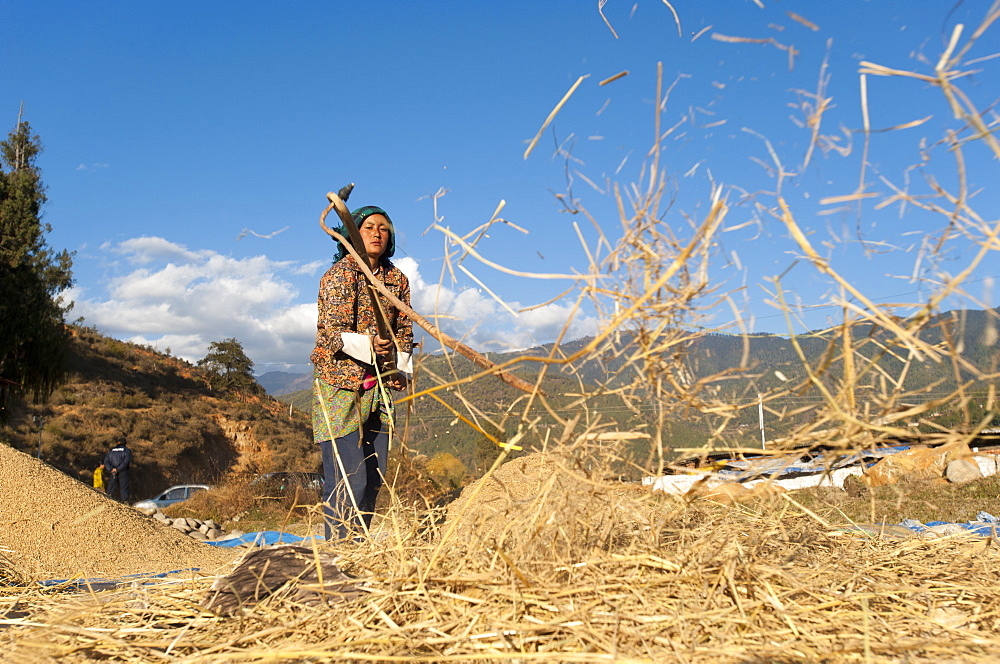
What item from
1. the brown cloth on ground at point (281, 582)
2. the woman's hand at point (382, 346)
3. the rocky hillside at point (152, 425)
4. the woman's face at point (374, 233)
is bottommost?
the rocky hillside at point (152, 425)

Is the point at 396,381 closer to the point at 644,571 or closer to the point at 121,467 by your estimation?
the point at 644,571

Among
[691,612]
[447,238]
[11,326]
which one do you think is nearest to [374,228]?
[447,238]

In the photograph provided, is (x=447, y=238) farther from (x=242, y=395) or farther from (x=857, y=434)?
(x=242, y=395)

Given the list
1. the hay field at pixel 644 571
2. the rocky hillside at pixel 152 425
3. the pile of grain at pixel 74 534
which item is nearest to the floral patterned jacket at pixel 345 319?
the hay field at pixel 644 571

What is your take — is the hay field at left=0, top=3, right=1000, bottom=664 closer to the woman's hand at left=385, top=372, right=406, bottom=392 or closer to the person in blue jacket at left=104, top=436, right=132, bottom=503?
the woman's hand at left=385, top=372, right=406, bottom=392

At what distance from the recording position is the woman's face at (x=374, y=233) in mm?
3021

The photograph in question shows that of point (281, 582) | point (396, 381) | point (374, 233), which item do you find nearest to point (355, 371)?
point (396, 381)

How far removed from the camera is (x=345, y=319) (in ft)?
9.65

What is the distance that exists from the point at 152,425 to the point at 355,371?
2565 cm

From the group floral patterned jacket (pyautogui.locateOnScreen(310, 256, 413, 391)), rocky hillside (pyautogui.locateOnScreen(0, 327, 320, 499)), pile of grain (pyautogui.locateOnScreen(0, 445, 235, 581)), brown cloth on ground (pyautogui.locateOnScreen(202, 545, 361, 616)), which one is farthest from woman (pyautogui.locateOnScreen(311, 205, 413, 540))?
rocky hillside (pyautogui.locateOnScreen(0, 327, 320, 499))

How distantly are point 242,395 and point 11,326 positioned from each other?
2137 cm

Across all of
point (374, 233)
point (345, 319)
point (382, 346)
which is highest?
point (374, 233)

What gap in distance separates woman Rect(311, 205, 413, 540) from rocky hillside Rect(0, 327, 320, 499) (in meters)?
21.0

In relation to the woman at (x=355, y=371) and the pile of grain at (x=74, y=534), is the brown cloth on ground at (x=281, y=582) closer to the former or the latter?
the woman at (x=355, y=371)
